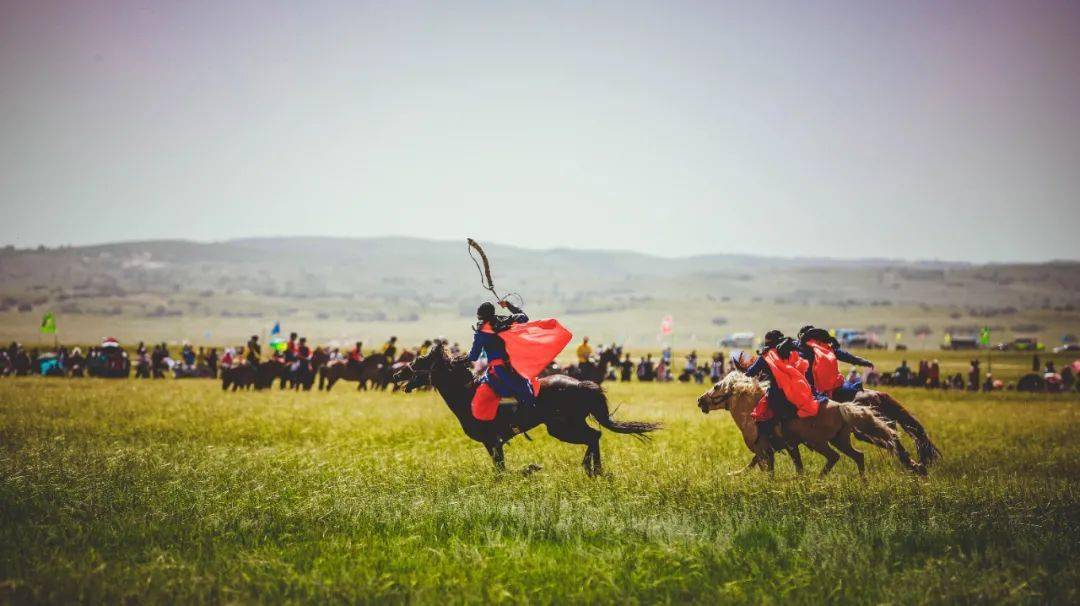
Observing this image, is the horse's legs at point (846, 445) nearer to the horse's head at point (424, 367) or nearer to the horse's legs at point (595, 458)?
the horse's legs at point (595, 458)

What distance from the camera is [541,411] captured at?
10531 mm

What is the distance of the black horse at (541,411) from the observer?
413 inches

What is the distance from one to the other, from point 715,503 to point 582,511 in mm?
1669

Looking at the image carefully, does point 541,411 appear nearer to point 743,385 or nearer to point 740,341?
point 743,385

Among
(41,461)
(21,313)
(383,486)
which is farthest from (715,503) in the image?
(21,313)

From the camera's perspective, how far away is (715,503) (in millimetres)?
8852

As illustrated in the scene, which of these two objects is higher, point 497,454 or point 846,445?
point 846,445

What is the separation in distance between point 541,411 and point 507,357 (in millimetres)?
891

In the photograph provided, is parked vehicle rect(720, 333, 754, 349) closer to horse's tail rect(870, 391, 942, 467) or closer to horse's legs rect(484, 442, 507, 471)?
horse's tail rect(870, 391, 942, 467)

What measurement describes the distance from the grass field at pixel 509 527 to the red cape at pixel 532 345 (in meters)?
1.45

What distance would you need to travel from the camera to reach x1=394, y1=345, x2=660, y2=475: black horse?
10.5m

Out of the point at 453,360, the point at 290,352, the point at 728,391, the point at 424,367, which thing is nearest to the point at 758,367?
the point at 728,391

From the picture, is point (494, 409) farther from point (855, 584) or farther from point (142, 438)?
point (142, 438)

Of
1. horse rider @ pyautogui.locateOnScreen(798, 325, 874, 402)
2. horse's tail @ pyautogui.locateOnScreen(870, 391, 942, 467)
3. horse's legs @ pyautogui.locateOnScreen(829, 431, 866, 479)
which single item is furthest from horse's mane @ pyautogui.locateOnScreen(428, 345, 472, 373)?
horse's tail @ pyautogui.locateOnScreen(870, 391, 942, 467)
